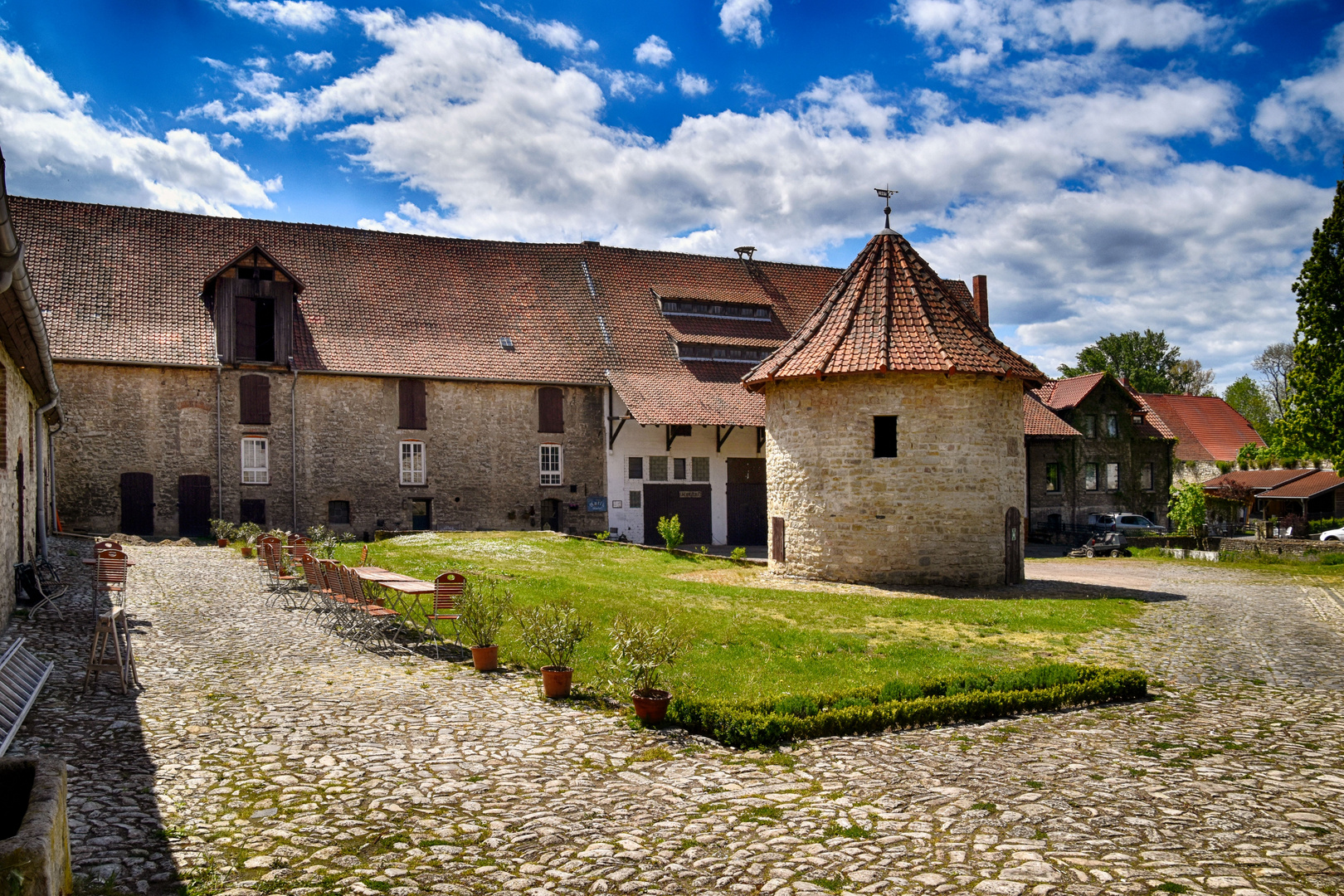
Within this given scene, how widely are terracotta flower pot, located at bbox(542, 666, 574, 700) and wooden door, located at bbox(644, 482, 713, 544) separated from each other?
24254 millimetres

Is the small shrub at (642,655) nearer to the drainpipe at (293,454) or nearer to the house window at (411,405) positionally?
the drainpipe at (293,454)

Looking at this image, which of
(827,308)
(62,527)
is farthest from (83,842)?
(62,527)

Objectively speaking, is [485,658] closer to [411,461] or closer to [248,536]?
[248,536]

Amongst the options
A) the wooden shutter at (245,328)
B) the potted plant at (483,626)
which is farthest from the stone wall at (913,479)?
A: the wooden shutter at (245,328)

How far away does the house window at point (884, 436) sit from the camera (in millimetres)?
18781

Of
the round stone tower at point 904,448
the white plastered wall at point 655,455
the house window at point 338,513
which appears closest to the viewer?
the round stone tower at point 904,448

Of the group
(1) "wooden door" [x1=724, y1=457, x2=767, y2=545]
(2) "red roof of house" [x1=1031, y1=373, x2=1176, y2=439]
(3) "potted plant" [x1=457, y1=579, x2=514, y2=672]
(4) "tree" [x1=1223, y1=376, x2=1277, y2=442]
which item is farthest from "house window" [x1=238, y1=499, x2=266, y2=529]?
(4) "tree" [x1=1223, y1=376, x2=1277, y2=442]

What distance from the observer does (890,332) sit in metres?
19.1

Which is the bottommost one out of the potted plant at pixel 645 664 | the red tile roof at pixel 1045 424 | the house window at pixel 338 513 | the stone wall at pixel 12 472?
the potted plant at pixel 645 664

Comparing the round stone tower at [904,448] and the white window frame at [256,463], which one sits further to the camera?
the white window frame at [256,463]

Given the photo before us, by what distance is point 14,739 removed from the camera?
Result: 6852 millimetres

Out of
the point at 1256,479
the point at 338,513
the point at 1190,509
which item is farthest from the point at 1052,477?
the point at 338,513

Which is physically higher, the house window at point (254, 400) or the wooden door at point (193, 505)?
the house window at point (254, 400)

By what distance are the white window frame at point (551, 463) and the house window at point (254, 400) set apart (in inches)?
354
